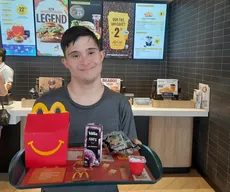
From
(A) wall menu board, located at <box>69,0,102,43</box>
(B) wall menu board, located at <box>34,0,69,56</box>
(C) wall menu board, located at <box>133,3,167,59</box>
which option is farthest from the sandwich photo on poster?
(C) wall menu board, located at <box>133,3,167,59</box>

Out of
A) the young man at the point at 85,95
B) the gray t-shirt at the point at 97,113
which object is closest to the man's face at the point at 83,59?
the young man at the point at 85,95

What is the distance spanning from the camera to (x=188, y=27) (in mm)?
4309

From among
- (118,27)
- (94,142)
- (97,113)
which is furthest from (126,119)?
(118,27)

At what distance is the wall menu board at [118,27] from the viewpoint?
487 centimetres

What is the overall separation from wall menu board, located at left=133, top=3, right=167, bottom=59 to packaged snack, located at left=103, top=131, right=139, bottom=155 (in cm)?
375

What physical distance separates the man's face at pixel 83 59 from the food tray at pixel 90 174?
0.41 m

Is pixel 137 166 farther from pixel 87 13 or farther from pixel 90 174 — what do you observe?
pixel 87 13

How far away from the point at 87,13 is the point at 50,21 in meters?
0.62

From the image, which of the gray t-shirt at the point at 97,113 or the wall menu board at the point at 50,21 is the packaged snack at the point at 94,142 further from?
the wall menu board at the point at 50,21

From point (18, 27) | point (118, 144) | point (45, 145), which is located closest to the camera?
point (45, 145)

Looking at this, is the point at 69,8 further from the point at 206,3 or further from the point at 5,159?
the point at 5,159

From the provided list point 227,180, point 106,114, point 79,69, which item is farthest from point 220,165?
point 79,69

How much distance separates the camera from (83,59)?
143 cm

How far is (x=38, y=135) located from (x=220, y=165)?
102 inches
